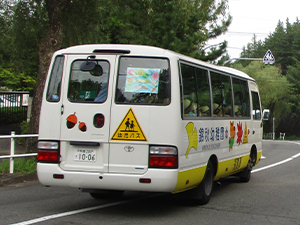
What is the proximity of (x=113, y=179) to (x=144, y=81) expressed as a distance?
153cm

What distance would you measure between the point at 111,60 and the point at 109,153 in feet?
4.73

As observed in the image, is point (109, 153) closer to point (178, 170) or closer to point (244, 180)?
point (178, 170)

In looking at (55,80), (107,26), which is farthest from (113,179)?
(107,26)

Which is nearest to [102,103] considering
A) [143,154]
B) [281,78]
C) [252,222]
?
[143,154]

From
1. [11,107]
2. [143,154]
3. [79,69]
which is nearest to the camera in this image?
[143,154]

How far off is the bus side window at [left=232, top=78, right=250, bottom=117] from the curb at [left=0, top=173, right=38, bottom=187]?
506 cm

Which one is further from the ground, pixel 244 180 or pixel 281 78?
pixel 281 78

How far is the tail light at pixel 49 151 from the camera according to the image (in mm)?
7492

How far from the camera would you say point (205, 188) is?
343 inches

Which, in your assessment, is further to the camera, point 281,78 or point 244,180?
point 281,78

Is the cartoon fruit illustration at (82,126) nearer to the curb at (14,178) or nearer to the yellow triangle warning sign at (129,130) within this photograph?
the yellow triangle warning sign at (129,130)

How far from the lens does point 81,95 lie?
759 centimetres

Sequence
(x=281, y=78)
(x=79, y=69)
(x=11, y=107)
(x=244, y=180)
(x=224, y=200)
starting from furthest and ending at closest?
(x=281, y=78) < (x=11, y=107) < (x=244, y=180) < (x=224, y=200) < (x=79, y=69)

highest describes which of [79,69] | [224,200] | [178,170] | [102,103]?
[79,69]
